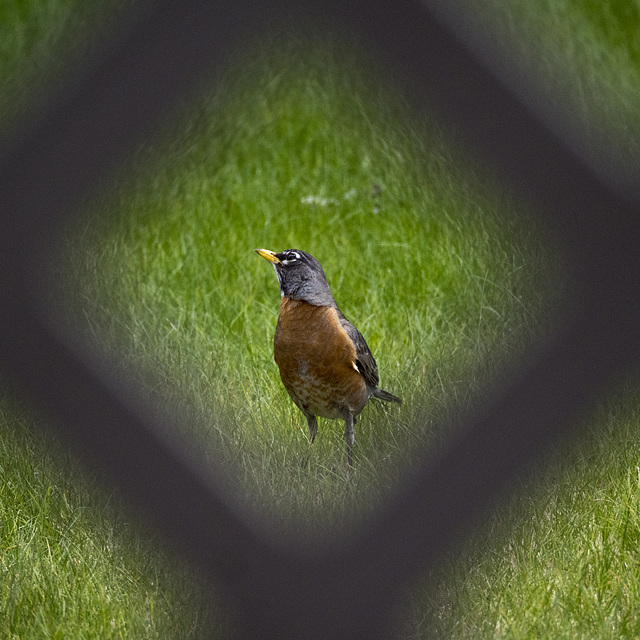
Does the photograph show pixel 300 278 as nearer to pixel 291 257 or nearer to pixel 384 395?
pixel 291 257

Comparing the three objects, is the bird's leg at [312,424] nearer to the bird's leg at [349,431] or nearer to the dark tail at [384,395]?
the bird's leg at [349,431]

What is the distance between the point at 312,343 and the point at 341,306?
0.85 meters

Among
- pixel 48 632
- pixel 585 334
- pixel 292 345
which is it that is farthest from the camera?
pixel 292 345

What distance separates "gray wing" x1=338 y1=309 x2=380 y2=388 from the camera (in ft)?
9.35

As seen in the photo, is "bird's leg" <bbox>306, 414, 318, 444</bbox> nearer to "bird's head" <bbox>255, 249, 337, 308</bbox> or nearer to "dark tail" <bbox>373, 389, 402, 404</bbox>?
"dark tail" <bbox>373, 389, 402, 404</bbox>

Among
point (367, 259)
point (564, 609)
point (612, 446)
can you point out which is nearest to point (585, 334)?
point (564, 609)

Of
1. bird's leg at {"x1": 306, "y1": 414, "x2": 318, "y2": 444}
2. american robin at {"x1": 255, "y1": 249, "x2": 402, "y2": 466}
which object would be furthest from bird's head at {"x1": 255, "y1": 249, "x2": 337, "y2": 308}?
bird's leg at {"x1": 306, "y1": 414, "x2": 318, "y2": 444}

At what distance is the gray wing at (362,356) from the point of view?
285 centimetres

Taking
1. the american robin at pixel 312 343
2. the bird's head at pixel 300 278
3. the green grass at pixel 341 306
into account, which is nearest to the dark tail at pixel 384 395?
the green grass at pixel 341 306

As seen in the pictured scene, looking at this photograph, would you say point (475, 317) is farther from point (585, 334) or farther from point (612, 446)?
point (585, 334)

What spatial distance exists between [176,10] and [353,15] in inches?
7.1

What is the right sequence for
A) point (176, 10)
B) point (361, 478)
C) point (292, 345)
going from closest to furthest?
point (176, 10), point (361, 478), point (292, 345)

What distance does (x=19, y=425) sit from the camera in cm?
249

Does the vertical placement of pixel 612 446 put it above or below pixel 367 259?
below
